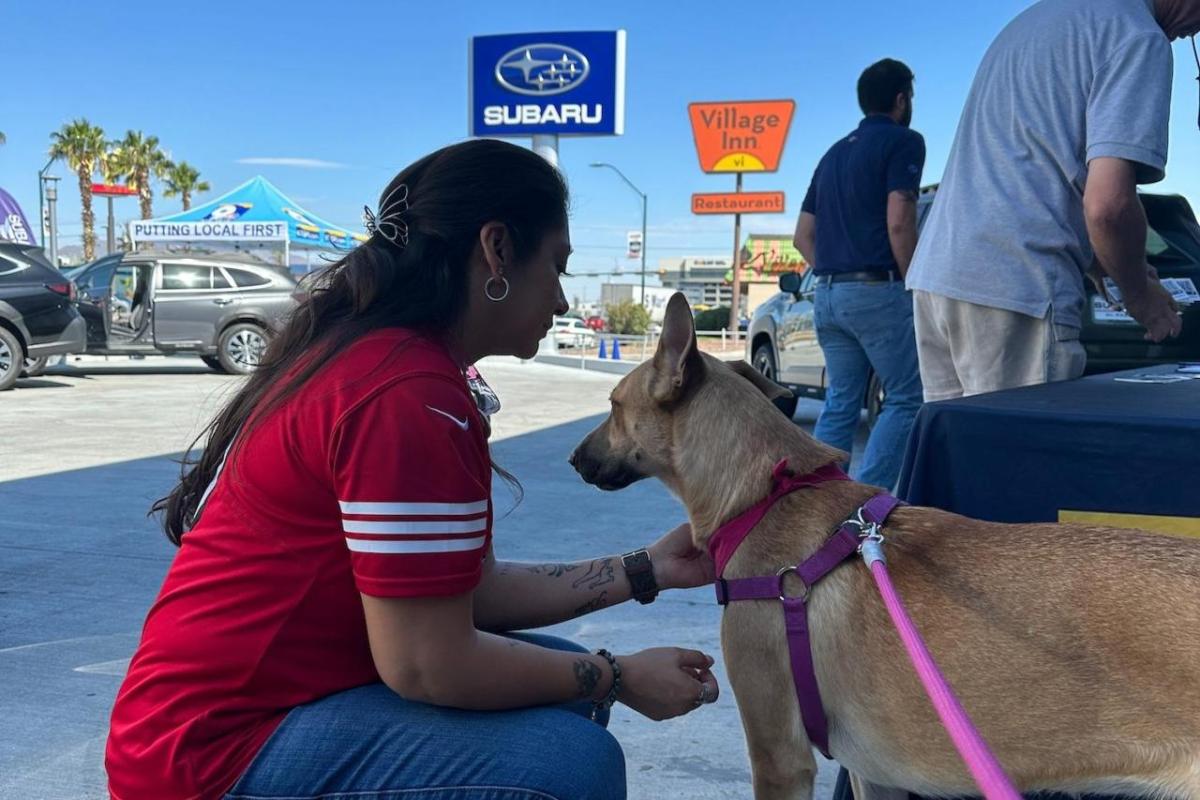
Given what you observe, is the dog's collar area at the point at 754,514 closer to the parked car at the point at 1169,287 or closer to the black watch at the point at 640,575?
the black watch at the point at 640,575

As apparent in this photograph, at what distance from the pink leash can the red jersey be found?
2.25 feet

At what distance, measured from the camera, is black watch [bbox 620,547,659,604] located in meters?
2.25

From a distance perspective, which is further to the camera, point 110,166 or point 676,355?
point 110,166

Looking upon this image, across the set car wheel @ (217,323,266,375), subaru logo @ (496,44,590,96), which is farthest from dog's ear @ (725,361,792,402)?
subaru logo @ (496,44,590,96)

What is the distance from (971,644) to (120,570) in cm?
402

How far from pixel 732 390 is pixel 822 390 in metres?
6.61

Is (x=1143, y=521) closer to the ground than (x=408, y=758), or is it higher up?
higher up

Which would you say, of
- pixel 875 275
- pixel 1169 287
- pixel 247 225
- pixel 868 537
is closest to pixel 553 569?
pixel 868 537

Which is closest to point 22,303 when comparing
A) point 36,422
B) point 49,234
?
point 36,422

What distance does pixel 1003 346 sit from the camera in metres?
2.92

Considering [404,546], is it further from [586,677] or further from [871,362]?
[871,362]

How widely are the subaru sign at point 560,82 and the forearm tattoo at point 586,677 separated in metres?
17.2

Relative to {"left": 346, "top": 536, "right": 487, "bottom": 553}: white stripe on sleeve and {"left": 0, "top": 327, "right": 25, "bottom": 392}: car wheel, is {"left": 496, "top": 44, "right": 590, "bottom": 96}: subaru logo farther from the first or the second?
{"left": 346, "top": 536, "right": 487, "bottom": 553}: white stripe on sleeve

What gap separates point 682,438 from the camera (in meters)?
2.31
